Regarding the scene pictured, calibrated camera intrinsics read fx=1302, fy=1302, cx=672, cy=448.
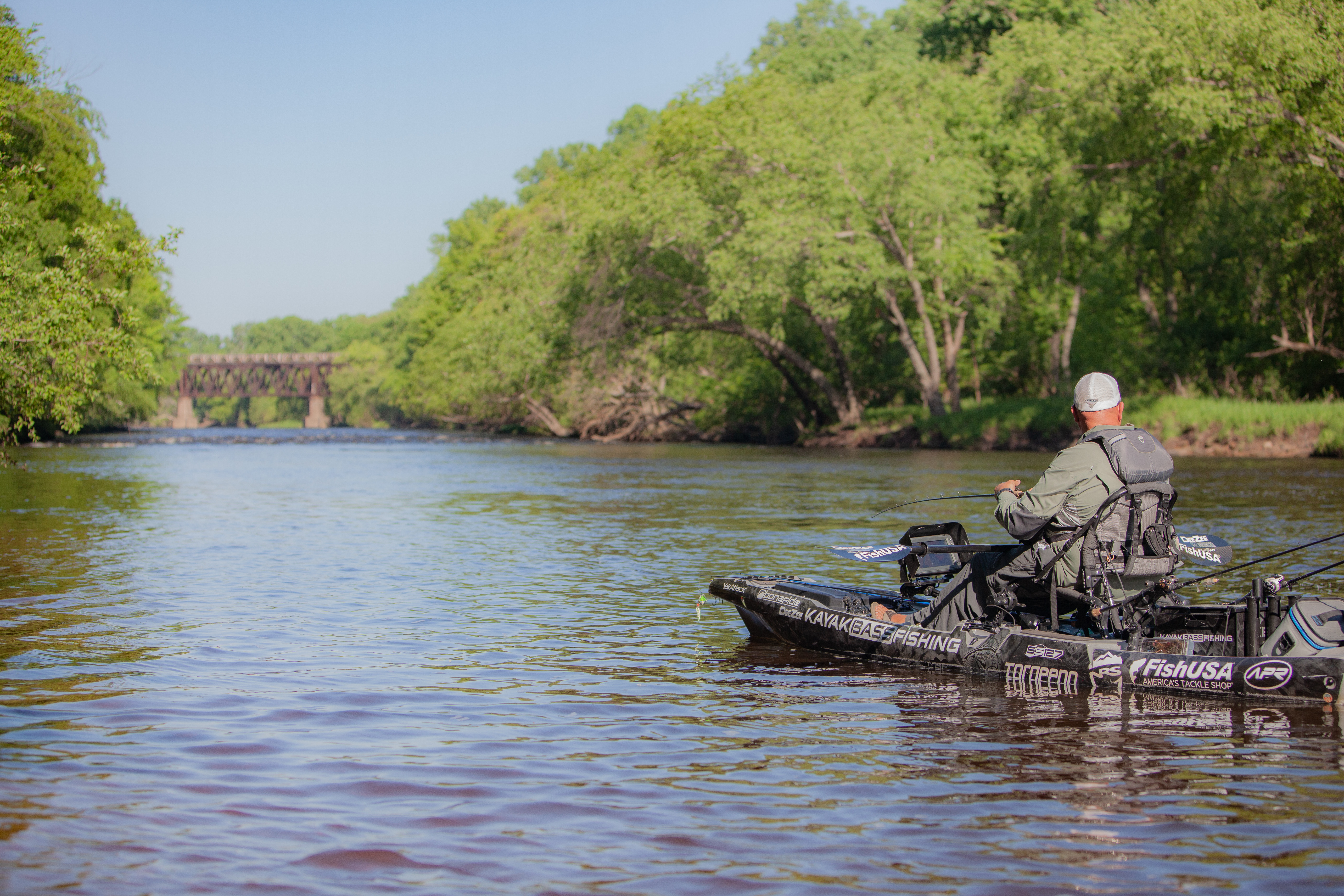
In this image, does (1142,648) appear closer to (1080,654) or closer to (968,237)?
(1080,654)

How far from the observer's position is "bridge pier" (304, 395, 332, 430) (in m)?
133

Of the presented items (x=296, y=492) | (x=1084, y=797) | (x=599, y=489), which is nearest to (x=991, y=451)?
(x=599, y=489)

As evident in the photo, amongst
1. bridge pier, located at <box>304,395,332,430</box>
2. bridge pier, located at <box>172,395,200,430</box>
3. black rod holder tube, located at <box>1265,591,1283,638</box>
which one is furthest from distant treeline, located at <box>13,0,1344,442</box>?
bridge pier, located at <box>172,395,200,430</box>

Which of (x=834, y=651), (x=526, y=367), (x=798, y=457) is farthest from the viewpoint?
(x=526, y=367)

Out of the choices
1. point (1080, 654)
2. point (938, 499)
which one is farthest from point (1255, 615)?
point (938, 499)

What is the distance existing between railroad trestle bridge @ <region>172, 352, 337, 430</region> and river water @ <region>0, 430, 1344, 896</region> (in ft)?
399

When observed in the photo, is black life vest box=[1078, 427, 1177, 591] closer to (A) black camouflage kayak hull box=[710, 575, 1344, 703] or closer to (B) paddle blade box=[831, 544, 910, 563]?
(A) black camouflage kayak hull box=[710, 575, 1344, 703]

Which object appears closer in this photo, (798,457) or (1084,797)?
(1084,797)

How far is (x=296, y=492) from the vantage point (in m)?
25.2

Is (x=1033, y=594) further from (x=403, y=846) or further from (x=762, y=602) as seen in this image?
(x=403, y=846)

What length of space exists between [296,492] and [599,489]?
5885 millimetres

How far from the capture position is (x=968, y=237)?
129ft

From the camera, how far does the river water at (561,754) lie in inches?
189

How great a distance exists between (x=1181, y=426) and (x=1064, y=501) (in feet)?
96.6
